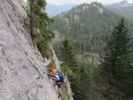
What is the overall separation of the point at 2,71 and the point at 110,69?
35.6m

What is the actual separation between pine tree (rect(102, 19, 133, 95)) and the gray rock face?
30.1 metres

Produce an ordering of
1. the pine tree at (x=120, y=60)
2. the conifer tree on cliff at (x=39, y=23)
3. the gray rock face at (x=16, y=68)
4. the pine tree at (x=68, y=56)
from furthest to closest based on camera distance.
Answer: the pine tree at (x=68, y=56) < the pine tree at (x=120, y=60) < the conifer tree on cliff at (x=39, y=23) < the gray rock face at (x=16, y=68)

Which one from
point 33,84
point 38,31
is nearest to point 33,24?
point 38,31

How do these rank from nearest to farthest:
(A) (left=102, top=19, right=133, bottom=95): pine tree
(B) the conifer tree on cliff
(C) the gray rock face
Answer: (C) the gray rock face, (B) the conifer tree on cliff, (A) (left=102, top=19, right=133, bottom=95): pine tree

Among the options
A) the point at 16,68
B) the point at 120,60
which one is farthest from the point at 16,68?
the point at 120,60

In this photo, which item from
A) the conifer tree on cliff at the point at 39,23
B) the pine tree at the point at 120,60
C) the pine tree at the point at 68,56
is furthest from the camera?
the pine tree at the point at 68,56

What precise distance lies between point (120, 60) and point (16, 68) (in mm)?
33835

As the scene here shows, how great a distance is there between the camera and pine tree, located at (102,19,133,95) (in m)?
45.2

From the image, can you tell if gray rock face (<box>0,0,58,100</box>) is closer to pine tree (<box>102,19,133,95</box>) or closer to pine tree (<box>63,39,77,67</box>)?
pine tree (<box>63,39,77,67</box>)

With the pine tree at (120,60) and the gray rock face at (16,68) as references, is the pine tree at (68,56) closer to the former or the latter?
the pine tree at (120,60)

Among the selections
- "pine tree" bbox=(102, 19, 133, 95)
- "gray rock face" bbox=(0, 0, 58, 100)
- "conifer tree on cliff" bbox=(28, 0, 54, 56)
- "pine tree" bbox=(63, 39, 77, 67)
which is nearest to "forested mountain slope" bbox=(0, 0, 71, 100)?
"gray rock face" bbox=(0, 0, 58, 100)

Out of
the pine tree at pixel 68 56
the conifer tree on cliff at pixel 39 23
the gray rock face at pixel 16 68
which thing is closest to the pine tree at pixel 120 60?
the pine tree at pixel 68 56

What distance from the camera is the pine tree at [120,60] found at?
148 ft

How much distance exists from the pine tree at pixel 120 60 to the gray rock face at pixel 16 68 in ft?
98.7
